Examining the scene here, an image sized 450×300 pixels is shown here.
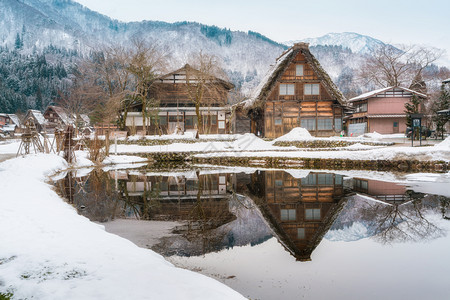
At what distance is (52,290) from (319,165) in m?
15.5

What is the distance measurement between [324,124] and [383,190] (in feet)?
67.2

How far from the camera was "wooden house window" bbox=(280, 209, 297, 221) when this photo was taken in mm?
6953

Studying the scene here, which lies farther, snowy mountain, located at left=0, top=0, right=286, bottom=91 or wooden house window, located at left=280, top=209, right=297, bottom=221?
snowy mountain, located at left=0, top=0, right=286, bottom=91

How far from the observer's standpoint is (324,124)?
97.4 feet

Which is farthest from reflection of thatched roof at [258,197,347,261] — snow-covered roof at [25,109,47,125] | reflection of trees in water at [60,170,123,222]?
snow-covered roof at [25,109,47,125]

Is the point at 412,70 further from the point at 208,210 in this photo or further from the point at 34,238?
the point at 34,238

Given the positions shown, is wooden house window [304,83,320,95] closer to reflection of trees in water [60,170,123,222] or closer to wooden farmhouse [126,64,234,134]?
wooden farmhouse [126,64,234,134]

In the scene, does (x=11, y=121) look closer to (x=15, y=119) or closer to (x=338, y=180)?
(x=15, y=119)

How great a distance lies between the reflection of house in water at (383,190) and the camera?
8.73 m

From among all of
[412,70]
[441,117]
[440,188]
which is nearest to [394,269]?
[440,188]

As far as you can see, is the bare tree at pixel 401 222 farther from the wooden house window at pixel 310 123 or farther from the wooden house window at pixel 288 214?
the wooden house window at pixel 310 123

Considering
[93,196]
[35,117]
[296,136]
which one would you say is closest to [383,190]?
[93,196]

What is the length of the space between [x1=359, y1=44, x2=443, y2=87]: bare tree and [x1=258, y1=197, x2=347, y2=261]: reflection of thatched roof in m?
45.4

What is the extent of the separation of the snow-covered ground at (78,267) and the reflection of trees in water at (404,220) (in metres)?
3.85
